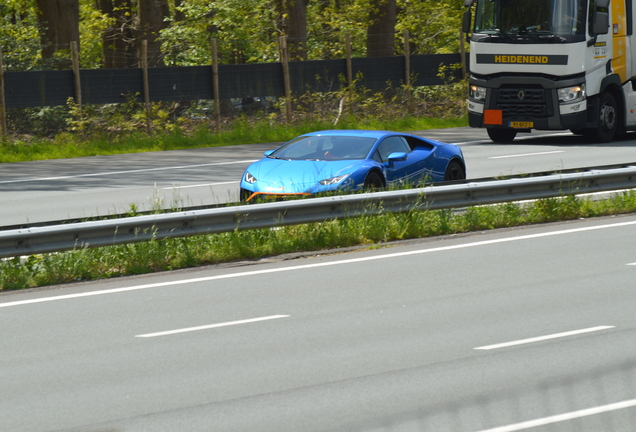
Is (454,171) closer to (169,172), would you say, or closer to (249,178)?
(249,178)

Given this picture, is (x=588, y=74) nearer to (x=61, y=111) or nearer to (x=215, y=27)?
(x=61, y=111)

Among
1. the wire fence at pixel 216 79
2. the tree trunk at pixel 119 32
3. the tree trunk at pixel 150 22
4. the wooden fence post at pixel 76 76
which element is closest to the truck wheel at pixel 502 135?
the wire fence at pixel 216 79

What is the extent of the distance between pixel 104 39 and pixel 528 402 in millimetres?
33233

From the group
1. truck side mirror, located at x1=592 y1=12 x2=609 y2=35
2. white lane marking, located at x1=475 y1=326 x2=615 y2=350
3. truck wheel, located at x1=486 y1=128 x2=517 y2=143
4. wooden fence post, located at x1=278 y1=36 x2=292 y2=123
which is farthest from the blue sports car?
wooden fence post, located at x1=278 y1=36 x2=292 y2=123

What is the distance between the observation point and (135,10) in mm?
44156

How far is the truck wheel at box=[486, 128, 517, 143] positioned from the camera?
2367 centimetres

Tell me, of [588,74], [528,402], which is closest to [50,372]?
[528,402]

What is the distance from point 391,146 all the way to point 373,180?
953 mm

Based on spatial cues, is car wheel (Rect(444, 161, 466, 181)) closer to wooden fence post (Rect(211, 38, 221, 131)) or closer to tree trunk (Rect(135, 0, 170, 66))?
wooden fence post (Rect(211, 38, 221, 131))

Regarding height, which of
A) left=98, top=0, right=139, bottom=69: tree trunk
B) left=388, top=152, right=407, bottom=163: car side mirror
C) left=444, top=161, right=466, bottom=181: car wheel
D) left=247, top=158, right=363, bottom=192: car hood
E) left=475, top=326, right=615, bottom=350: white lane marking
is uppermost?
left=98, top=0, right=139, bottom=69: tree trunk

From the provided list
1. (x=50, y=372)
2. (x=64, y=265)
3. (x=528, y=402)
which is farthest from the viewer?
(x=64, y=265)

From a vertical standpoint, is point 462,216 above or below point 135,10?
below

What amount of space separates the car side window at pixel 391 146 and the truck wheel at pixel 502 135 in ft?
31.8

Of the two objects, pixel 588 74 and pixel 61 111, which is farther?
pixel 61 111
